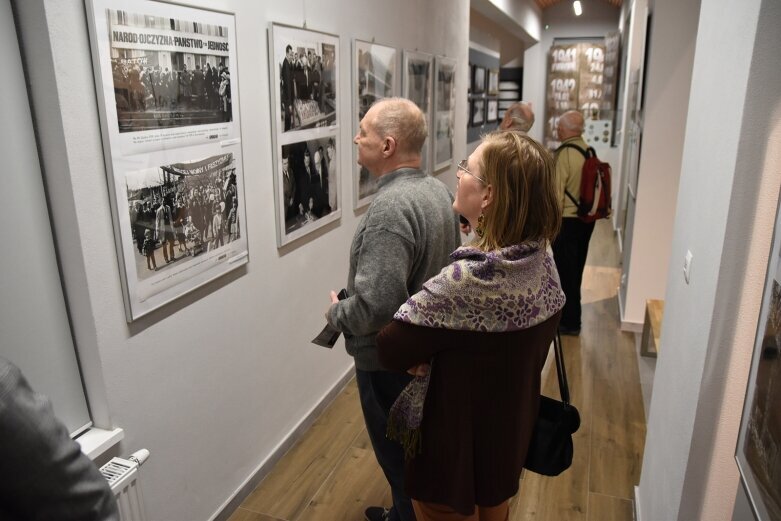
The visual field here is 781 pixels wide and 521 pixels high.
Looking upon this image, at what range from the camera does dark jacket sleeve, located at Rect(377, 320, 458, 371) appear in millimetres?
1396

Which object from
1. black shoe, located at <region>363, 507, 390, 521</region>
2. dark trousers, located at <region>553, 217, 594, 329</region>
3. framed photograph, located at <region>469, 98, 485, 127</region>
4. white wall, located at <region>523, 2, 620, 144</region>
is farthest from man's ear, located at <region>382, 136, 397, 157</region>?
white wall, located at <region>523, 2, 620, 144</region>

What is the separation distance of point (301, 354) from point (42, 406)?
2210 mm

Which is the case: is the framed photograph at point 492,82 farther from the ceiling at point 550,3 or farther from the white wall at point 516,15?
the ceiling at point 550,3

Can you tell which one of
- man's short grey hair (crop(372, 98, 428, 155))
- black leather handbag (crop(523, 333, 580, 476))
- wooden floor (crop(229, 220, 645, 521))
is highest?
man's short grey hair (crop(372, 98, 428, 155))

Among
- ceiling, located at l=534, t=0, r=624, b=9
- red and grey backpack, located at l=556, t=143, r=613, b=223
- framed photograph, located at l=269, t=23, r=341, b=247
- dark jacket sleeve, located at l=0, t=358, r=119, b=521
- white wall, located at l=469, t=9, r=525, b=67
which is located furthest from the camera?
ceiling, located at l=534, t=0, r=624, b=9

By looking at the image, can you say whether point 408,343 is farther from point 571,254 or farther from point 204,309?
point 571,254

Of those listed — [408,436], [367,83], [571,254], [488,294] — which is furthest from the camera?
[571,254]

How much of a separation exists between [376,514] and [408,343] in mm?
1362

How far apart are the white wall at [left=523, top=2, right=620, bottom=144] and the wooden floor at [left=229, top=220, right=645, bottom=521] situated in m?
8.30

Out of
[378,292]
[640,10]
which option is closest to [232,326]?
[378,292]

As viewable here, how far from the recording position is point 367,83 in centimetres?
345

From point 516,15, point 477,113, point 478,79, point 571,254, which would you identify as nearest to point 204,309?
point 571,254

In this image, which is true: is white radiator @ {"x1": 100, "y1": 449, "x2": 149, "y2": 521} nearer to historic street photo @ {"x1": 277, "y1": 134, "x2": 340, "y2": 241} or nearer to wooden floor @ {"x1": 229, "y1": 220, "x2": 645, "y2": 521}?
wooden floor @ {"x1": 229, "y1": 220, "x2": 645, "y2": 521}

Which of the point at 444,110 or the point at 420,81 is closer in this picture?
the point at 420,81
